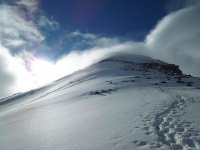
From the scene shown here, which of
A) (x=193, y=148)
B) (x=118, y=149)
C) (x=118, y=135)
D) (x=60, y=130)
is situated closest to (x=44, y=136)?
(x=60, y=130)

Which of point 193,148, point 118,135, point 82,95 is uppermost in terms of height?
point 82,95

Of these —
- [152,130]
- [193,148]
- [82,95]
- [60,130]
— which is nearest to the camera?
[193,148]

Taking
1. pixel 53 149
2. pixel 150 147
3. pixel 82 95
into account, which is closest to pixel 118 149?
pixel 150 147

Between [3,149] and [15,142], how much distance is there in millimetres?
680

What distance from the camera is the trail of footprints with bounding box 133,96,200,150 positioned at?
268 inches

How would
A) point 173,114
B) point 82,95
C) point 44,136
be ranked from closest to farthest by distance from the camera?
1. point 44,136
2. point 173,114
3. point 82,95

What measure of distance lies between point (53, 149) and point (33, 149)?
78 cm

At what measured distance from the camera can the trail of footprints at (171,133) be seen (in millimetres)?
6812

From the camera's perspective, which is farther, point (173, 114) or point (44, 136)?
point (173, 114)

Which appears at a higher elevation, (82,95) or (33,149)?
(82,95)

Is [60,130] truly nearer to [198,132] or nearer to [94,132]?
[94,132]

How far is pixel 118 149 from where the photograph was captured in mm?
6754

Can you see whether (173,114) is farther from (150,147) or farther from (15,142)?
(15,142)

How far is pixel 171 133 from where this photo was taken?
8.05 meters
